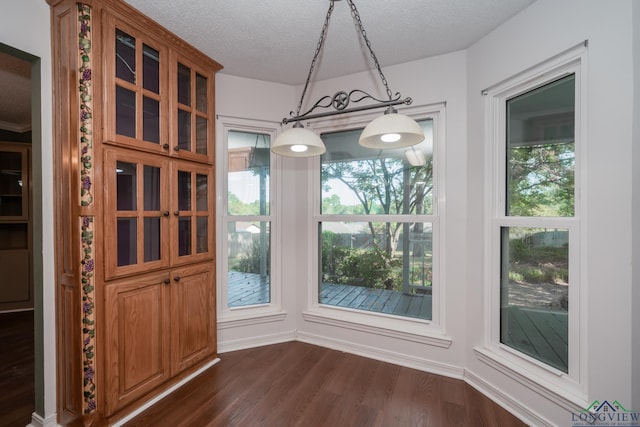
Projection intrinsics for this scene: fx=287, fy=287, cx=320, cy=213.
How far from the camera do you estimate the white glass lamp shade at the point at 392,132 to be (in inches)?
54.3

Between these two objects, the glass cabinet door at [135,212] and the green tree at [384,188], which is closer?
the glass cabinet door at [135,212]

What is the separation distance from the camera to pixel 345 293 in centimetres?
288

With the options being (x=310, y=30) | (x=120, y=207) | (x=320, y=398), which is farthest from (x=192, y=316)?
(x=310, y=30)

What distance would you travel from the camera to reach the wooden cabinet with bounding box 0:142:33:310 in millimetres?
3865

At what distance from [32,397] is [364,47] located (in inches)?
139

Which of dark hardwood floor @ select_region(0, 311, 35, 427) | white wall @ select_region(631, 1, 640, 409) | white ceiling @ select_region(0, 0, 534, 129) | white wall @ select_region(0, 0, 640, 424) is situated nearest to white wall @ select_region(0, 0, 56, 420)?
white wall @ select_region(0, 0, 640, 424)

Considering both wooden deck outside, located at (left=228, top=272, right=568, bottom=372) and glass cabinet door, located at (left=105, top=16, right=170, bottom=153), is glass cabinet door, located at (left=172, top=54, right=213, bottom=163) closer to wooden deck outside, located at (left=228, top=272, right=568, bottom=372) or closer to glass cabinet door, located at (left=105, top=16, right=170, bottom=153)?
glass cabinet door, located at (left=105, top=16, right=170, bottom=153)

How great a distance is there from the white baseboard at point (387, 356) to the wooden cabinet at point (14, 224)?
397cm

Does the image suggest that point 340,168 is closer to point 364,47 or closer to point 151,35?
point 364,47

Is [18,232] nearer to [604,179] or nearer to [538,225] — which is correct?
[538,225]

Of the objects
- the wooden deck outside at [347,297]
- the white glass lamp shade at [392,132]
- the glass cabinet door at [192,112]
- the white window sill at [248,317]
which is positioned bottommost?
the white window sill at [248,317]

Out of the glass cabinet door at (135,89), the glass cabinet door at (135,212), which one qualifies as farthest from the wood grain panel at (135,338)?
the glass cabinet door at (135,89)

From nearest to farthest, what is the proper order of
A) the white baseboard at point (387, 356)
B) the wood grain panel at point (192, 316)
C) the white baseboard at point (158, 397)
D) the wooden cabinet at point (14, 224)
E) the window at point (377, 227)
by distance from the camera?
the white baseboard at point (158, 397) → the wood grain panel at point (192, 316) → the white baseboard at point (387, 356) → the window at point (377, 227) → the wooden cabinet at point (14, 224)

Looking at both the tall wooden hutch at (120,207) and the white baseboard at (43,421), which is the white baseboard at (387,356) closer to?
the tall wooden hutch at (120,207)
